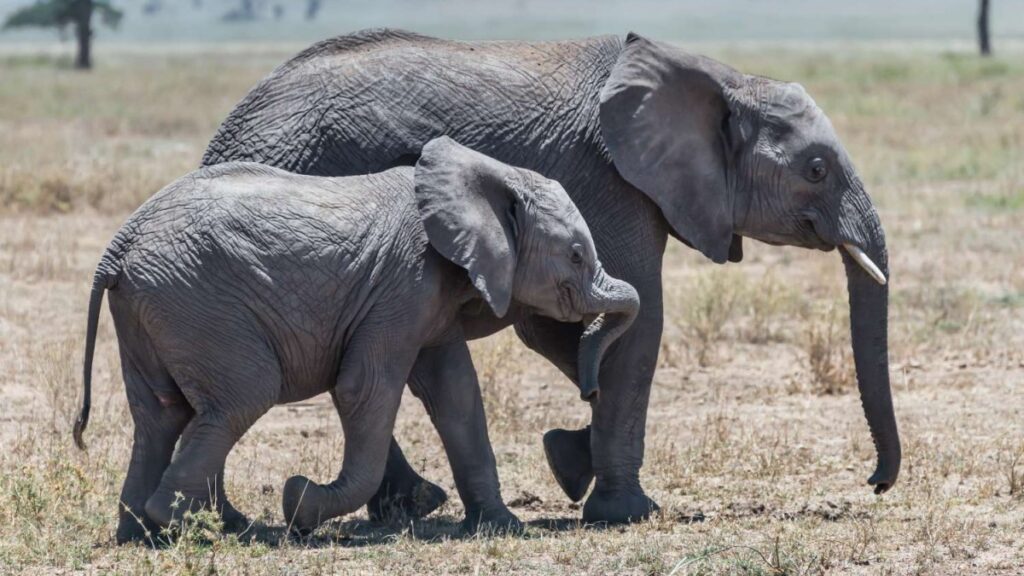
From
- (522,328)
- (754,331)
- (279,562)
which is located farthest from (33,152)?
(279,562)

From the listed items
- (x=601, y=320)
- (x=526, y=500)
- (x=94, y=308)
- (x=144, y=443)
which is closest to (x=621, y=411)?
(x=601, y=320)

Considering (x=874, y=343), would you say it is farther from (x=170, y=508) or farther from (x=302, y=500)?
(x=170, y=508)

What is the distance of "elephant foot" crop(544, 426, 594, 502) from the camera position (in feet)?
27.0

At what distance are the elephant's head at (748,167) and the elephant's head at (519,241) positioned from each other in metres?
0.67

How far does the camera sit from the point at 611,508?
7883mm

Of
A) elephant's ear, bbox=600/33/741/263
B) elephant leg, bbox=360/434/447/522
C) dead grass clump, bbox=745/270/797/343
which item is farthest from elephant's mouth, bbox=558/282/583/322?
dead grass clump, bbox=745/270/797/343

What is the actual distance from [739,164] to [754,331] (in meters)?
4.17

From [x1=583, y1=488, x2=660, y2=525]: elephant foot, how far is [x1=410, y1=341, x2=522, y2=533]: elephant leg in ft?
1.86

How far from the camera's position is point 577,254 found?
7.28m

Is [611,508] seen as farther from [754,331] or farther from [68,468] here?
[754,331]

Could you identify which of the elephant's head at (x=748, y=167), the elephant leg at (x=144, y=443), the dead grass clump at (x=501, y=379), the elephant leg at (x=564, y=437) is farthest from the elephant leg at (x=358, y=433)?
the dead grass clump at (x=501, y=379)

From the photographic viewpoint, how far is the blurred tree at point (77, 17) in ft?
180

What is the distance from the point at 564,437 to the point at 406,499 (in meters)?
0.78

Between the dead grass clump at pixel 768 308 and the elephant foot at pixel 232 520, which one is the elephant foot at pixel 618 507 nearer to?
the elephant foot at pixel 232 520
